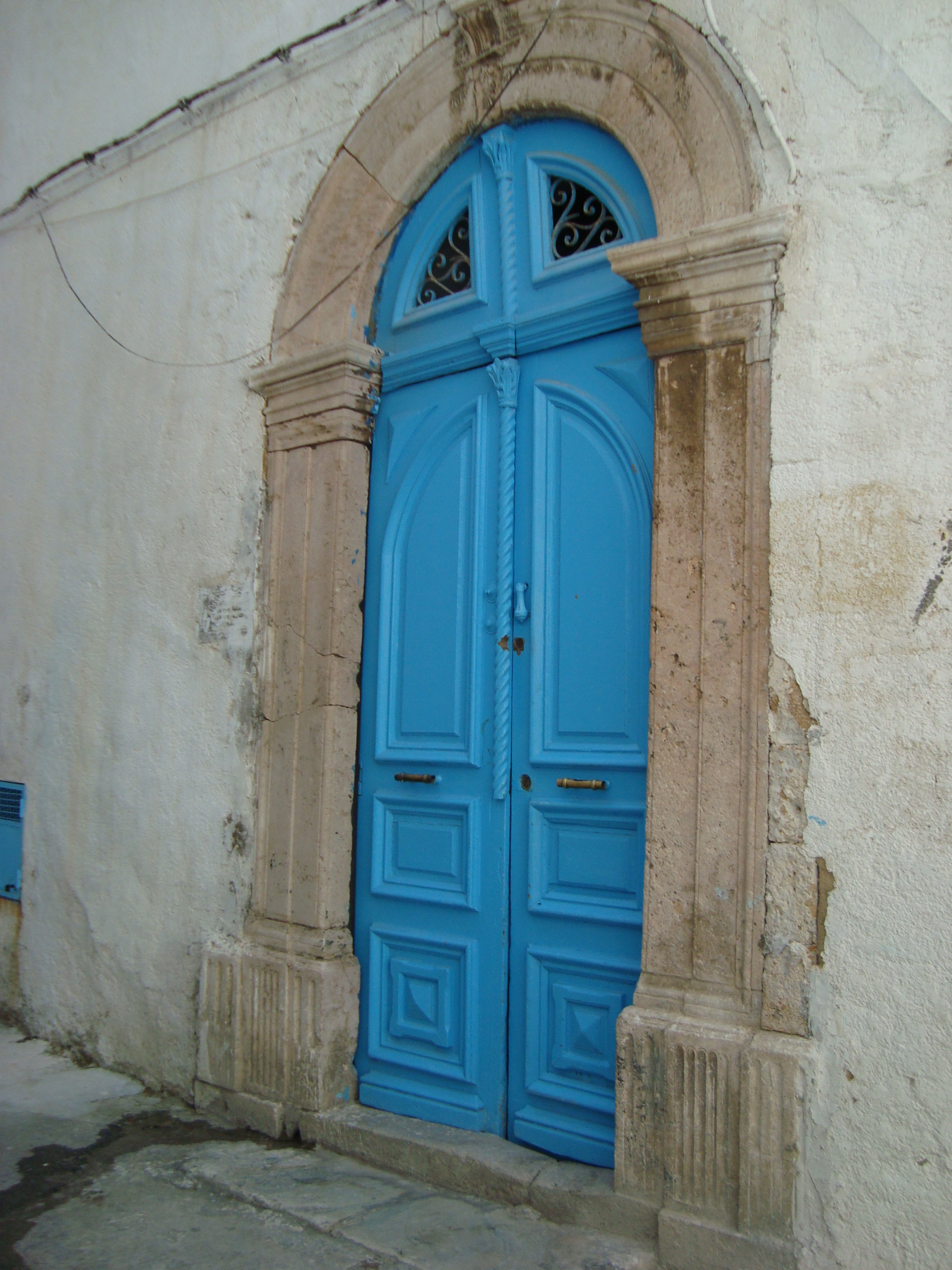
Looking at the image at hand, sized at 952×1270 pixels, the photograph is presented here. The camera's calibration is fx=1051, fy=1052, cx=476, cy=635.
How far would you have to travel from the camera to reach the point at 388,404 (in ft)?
12.3

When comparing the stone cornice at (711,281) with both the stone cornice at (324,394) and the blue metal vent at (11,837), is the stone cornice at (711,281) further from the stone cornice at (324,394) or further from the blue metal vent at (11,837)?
the blue metal vent at (11,837)

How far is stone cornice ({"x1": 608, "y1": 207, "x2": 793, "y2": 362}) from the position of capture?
8.81 feet

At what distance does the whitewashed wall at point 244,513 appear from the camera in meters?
2.39

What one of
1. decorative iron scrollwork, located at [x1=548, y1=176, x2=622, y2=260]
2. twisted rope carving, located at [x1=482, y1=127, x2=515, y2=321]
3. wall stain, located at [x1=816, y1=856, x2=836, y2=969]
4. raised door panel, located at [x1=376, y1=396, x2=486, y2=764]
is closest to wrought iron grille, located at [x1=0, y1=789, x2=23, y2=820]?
raised door panel, located at [x1=376, y1=396, x2=486, y2=764]

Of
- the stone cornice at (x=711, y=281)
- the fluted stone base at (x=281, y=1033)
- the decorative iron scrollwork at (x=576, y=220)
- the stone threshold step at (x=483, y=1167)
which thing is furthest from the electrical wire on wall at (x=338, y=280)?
the stone threshold step at (x=483, y=1167)

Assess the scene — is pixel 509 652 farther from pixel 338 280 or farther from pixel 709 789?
pixel 338 280

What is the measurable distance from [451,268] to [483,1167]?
2.88m

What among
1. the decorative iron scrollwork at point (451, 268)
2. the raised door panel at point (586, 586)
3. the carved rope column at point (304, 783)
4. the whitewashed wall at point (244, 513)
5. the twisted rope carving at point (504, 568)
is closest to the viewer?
the whitewashed wall at point (244, 513)

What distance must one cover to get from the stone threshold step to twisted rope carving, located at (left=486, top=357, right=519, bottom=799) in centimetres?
102

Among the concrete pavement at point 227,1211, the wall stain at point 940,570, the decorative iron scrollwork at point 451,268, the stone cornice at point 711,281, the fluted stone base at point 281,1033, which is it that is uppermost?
the decorative iron scrollwork at point 451,268

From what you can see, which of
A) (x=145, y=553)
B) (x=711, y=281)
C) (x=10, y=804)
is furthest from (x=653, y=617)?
(x=10, y=804)

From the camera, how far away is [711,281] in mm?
2762

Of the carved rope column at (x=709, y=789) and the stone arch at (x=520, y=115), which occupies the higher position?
the stone arch at (x=520, y=115)

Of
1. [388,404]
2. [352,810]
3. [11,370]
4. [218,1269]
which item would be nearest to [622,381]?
[388,404]
